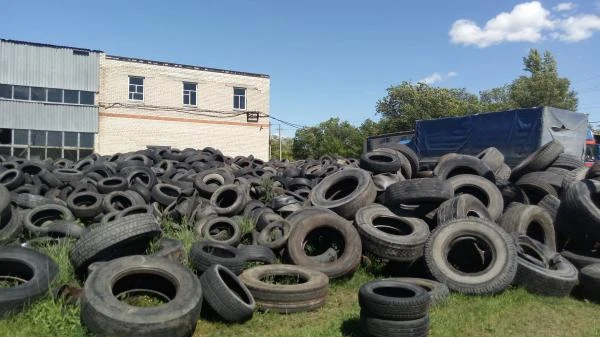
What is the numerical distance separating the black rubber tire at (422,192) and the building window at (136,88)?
27.8m

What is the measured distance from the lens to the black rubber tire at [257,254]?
275 inches

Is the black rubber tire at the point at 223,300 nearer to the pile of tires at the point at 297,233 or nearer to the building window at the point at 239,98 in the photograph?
the pile of tires at the point at 297,233

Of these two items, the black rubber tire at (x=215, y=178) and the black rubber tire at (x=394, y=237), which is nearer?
the black rubber tire at (x=394, y=237)

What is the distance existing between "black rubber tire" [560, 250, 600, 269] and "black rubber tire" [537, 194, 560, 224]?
33.3 inches

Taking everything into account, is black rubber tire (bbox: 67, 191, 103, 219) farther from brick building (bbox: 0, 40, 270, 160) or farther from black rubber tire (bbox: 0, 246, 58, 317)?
brick building (bbox: 0, 40, 270, 160)

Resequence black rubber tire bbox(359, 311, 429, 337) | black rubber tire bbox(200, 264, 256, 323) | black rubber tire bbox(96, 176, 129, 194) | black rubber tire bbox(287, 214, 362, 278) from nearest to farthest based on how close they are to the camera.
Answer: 1. black rubber tire bbox(359, 311, 429, 337)
2. black rubber tire bbox(200, 264, 256, 323)
3. black rubber tire bbox(287, 214, 362, 278)
4. black rubber tire bbox(96, 176, 129, 194)

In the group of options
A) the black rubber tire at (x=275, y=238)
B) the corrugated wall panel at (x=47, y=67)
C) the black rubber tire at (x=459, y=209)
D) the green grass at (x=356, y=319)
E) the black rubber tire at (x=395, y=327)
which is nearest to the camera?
the black rubber tire at (x=395, y=327)

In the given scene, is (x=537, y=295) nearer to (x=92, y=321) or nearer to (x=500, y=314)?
(x=500, y=314)

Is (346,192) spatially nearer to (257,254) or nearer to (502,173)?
(257,254)

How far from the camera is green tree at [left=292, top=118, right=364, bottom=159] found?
53416 millimetres

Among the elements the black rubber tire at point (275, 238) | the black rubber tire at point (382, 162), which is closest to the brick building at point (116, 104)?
the black rubber tire at point (382, 162)

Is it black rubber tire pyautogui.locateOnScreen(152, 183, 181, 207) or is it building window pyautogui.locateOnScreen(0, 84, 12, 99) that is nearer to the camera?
black rubber tire pyautogui.locateOnScreen(152, 183, 181, 207)

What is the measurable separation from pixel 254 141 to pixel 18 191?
26420 millimetres

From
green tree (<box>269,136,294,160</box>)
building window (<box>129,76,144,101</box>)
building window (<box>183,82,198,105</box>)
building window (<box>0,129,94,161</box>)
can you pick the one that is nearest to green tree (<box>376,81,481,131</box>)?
green tree (<box>269,136,294,160</box>)
